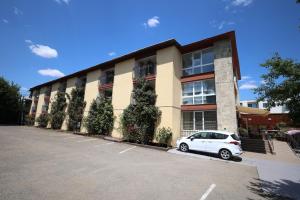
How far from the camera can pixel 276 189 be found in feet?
21.0

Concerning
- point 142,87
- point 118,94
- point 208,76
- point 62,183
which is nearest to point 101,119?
point 118,94

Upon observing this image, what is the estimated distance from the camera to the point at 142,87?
54.3ft

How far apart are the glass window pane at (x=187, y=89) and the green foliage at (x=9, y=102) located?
35.5 meters

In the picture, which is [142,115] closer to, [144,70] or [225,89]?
[144,70]

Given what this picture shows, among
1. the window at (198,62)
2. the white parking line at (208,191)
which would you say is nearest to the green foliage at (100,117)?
the window at (198,62)

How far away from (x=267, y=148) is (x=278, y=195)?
419 inches

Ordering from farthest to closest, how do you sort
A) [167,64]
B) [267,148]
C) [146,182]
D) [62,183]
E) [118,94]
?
[118,94]
[167,64]
[267,148]
[146,182]
[62,183]

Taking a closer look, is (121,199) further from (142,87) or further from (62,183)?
(142,87)

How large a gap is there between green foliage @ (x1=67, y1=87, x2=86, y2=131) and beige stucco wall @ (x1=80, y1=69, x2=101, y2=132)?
0.78 m

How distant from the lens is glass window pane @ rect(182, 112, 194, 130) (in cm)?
1577

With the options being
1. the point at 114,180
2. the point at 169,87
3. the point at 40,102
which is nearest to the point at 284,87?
the point at 114,180

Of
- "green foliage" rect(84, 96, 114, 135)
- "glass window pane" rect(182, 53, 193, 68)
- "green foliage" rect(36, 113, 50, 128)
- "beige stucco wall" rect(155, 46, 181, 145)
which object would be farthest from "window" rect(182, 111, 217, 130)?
Answer: "green foliage" rect(36, 113, 50, 128)

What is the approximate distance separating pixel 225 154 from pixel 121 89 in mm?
12564

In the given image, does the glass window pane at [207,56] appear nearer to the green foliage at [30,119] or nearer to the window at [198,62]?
the window at [198,62]
